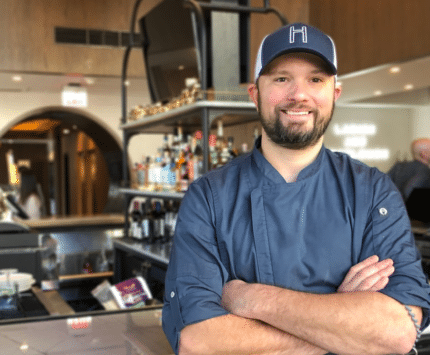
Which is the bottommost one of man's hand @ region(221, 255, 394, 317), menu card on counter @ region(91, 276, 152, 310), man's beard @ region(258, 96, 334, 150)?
menu card on counter @ region(91, 276, 152, 310)

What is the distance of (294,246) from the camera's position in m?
1.26

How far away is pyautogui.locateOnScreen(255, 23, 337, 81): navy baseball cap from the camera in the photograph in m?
1.30

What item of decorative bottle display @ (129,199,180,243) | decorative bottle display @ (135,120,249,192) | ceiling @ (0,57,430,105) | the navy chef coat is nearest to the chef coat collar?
the navy chef coat

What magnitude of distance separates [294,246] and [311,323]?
176mm

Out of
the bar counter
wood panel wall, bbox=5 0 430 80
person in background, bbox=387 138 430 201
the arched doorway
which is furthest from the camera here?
the arched doorway

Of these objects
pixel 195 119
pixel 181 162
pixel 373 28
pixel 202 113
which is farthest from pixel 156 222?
pixel 373 28

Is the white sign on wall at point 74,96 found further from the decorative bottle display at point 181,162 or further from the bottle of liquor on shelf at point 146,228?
the bottle of liquor on shelf at point 146,228

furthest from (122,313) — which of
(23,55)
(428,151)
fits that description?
(23,55)

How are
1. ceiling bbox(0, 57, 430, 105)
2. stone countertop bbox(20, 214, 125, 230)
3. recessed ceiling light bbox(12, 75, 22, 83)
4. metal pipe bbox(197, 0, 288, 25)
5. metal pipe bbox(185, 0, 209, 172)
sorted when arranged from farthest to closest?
recessed ceiling light bbox(12, 75, 22, 83) < ceiling bbox(0, 57, 430, 105) < stone countertop bbox(20, 214, 125, 230) < metal pipe bbox(197, 0, 288, 25) < metal pipe bbox(185, 0, 209, 172)

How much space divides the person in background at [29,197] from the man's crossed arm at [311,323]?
22.5 ft

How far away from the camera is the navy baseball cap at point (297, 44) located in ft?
4.25

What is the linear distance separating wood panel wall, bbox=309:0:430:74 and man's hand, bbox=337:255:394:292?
4.72 m

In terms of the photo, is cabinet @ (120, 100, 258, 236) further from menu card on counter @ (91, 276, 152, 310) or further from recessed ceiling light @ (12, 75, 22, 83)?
recessed ceiling light @ (12, 75, 22, 83)

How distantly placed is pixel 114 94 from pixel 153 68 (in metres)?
4.48
